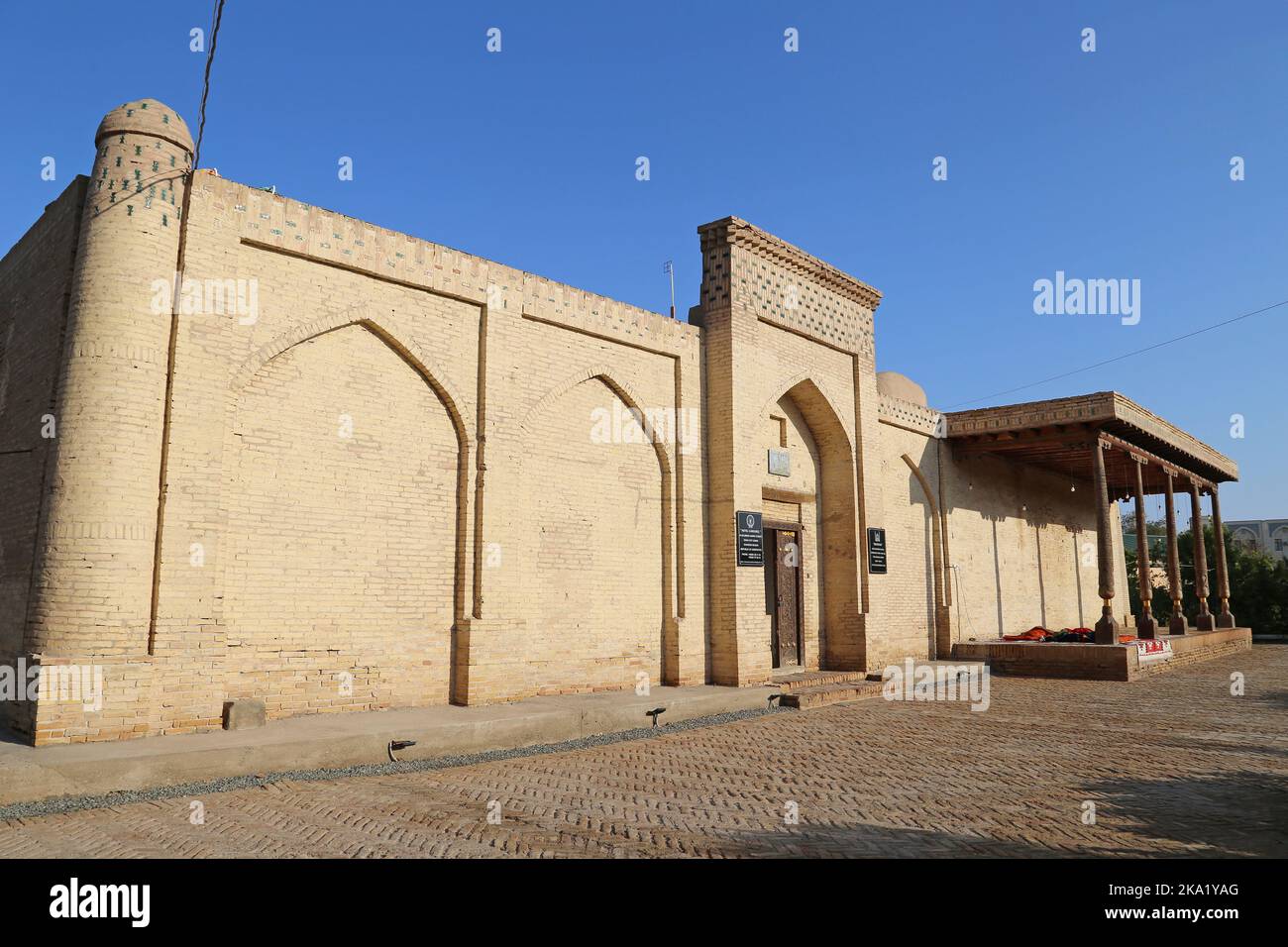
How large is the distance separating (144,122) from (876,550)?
1235 cm

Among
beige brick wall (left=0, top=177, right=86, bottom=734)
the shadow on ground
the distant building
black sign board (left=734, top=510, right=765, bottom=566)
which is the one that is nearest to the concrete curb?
beige brick wall (left=0, top=177, right=86, bottom=734)

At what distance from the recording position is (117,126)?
8.11 meters

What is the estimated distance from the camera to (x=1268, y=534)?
80.6m

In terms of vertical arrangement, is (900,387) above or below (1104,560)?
above

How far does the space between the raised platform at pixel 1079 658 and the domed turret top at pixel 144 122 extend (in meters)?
15.5

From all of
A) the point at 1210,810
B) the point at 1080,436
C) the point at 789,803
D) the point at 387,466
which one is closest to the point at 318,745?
the point at 387,466

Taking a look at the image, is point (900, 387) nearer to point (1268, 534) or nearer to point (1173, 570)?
point (1173, 570)

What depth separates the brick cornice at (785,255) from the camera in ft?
43.9

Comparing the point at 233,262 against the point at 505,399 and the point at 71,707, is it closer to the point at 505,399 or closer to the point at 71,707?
the point at 505,399

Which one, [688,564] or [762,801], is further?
[688,564]

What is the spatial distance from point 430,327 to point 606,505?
3.35 m

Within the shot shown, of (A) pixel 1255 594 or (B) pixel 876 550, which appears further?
(A) pixel 1255 594
